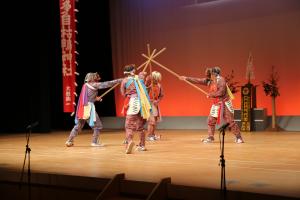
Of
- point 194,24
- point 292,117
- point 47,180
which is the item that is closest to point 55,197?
point 47,180

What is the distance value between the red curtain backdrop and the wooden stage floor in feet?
7.11

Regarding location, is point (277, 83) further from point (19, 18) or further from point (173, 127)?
point (19, 18)

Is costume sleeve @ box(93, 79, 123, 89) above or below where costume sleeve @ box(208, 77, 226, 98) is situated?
above

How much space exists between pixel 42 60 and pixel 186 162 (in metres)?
5.99

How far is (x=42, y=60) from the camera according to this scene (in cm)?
1066

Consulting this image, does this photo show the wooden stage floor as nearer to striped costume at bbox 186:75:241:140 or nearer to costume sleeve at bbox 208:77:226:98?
striped costume at bbox 186:75:241:140

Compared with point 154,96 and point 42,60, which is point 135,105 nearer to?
point 154,96

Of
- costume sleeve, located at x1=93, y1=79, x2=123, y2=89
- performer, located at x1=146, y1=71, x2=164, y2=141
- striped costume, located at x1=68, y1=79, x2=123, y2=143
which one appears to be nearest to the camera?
costume sleeve, located at x1=93, y1=79, x2=123, y2=89

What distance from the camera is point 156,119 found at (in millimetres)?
8750

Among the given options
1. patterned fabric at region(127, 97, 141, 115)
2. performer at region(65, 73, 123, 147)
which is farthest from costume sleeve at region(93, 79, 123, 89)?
patterned fabric at region(127, 97, 141, 115)

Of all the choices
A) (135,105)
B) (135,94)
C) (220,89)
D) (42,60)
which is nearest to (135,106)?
(135,105)

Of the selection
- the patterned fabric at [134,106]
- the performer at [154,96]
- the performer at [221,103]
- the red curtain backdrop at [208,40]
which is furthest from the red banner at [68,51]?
the patterned fabric at [134,106]

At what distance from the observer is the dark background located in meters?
10.6

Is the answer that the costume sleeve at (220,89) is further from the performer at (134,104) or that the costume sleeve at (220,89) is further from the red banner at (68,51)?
the red banner at (68,51)
